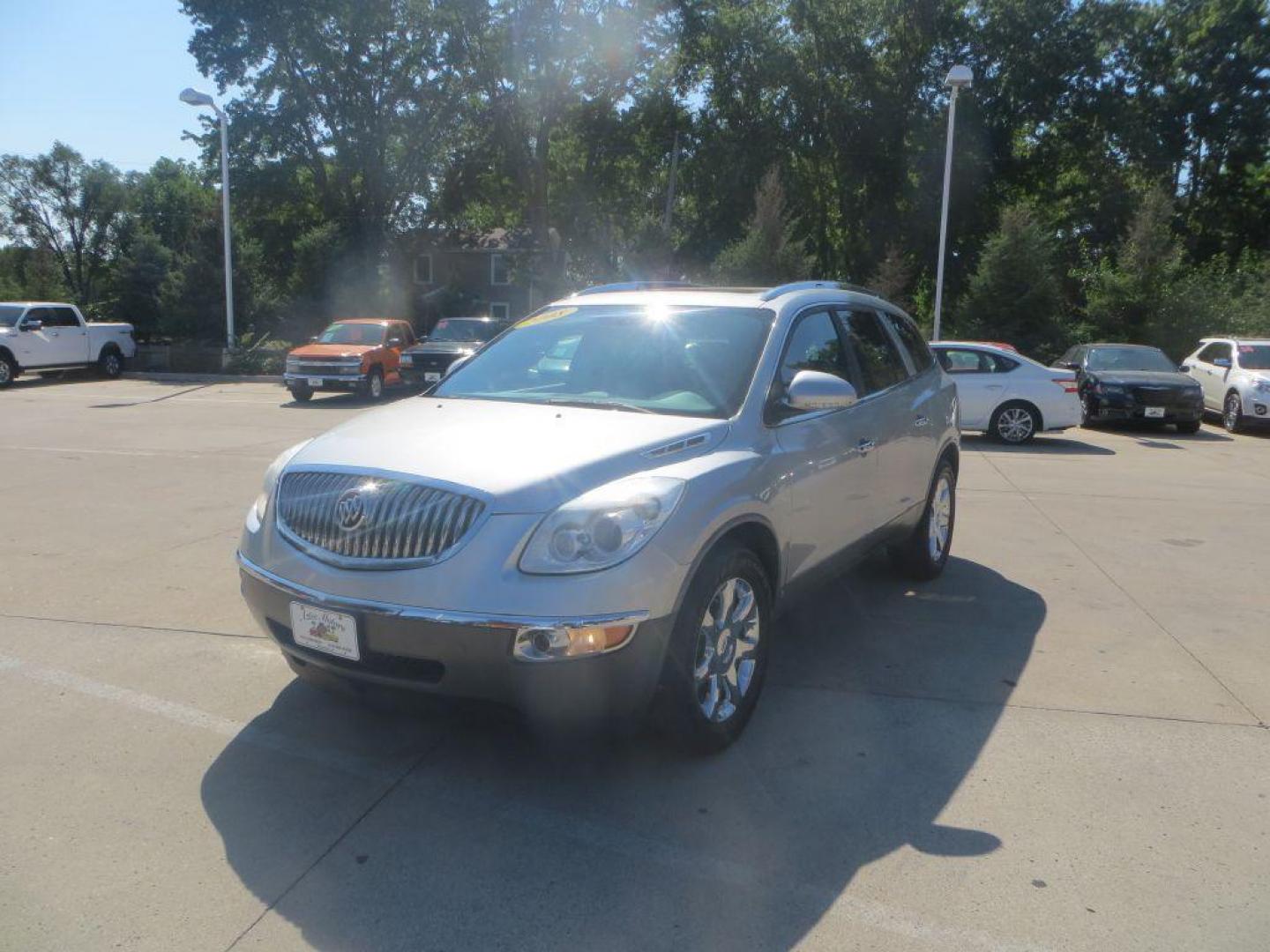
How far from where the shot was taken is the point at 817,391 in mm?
4363

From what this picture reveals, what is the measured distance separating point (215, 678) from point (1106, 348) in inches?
692

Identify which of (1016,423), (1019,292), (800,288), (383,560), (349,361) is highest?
(1019,292)

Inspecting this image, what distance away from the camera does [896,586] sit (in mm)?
6594

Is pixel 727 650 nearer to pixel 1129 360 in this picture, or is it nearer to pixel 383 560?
pixel 383 560

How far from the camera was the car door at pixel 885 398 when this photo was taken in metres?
5.48

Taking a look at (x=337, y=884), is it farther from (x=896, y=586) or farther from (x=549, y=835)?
(x=896, y=586)

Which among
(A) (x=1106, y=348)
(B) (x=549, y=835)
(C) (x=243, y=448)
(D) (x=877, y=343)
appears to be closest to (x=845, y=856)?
(B) (x=549, y=835)

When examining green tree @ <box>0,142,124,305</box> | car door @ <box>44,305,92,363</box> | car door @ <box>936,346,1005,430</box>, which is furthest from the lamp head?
green tree @ <box>0,142,124,305</box>

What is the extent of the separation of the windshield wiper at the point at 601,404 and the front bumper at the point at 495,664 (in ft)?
3.63

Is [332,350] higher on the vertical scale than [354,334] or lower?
lower

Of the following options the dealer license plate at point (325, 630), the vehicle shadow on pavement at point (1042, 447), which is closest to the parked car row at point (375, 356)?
the vehicle shadow on pavement at point (1042, 447)

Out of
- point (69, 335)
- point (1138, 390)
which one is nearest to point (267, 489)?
point (1138, 390)

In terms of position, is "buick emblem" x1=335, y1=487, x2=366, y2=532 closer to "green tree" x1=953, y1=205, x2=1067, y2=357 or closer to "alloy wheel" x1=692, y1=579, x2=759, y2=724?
"alloy wheel" x1=692, y1=579, x2=759, y2=724

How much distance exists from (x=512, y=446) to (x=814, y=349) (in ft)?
6.23
